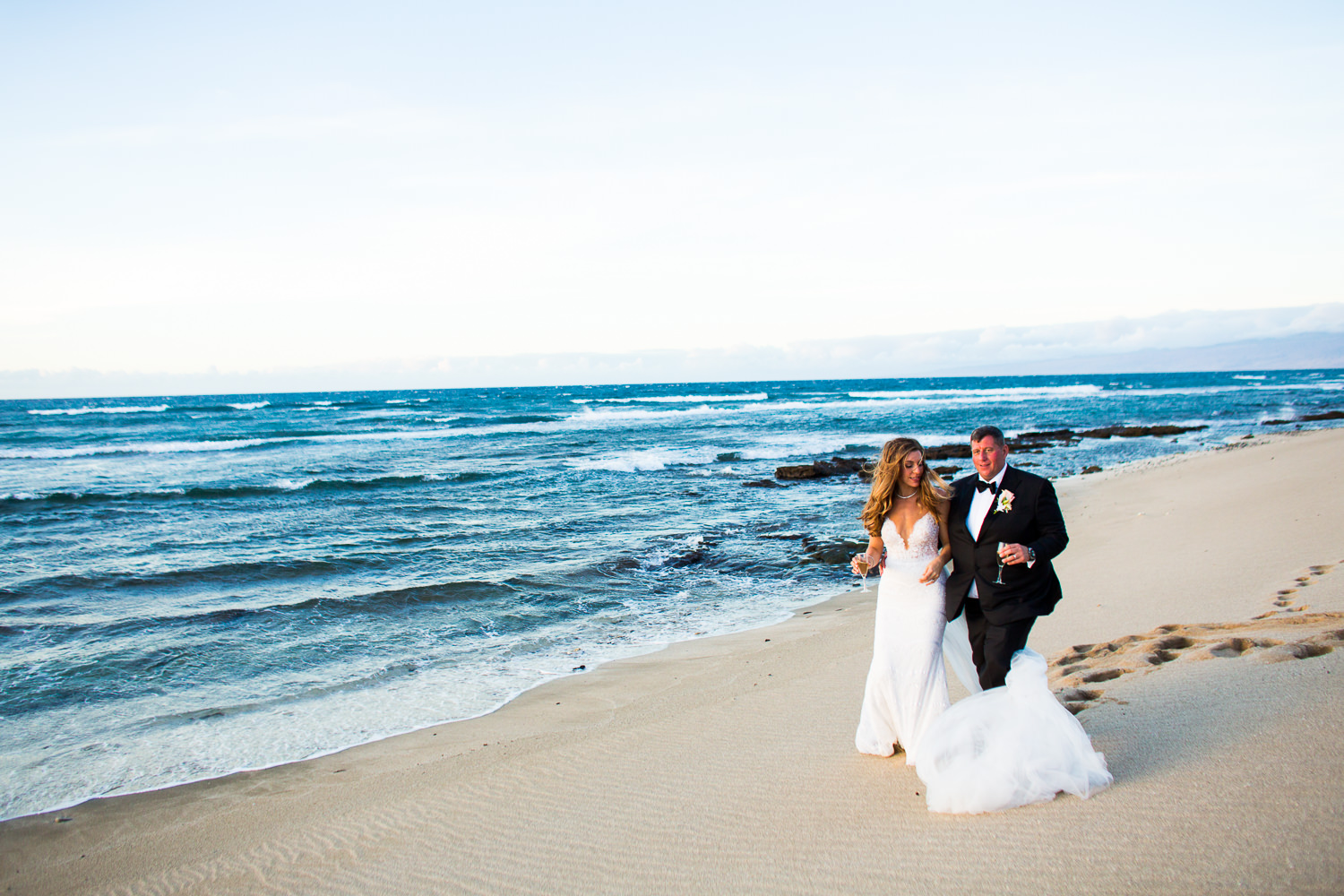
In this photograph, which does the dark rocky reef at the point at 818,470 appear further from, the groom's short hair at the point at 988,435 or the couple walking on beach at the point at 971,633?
the groom's short hair at the point at 988,435

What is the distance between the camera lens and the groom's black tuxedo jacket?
3707mm

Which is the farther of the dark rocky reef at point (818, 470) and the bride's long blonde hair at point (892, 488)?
the dark rocky reef at point (818, 470)

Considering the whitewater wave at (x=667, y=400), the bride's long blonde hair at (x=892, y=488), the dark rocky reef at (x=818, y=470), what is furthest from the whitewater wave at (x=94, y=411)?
the bride's long blonde hair at (x=892, y=488)

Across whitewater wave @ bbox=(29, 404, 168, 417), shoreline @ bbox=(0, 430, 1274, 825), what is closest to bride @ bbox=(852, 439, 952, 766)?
shoreline @ bbox=(0, 430, 1274, 825)

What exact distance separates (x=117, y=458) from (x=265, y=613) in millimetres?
25098

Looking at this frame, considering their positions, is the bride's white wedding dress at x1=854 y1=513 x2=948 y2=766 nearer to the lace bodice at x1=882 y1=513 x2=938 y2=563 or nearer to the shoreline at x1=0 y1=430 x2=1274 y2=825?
the lace bodice at x1=882 y1=513 x2=938 y2=563

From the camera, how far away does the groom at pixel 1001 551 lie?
371 cm

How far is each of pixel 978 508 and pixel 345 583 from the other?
9302 mm

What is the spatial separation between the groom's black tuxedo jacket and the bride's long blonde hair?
31cm

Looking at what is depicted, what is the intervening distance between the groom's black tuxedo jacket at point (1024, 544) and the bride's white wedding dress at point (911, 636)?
0.81 feet

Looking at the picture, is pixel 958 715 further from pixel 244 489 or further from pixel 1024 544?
pixel 244 489

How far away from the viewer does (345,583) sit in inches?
418

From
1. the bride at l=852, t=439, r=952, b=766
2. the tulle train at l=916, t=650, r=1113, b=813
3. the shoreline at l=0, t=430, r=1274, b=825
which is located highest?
the bride at l=852, t=439, r=952, b=766

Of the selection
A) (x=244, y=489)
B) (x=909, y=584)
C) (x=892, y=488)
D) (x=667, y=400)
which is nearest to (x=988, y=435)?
(x=892, y=488)
